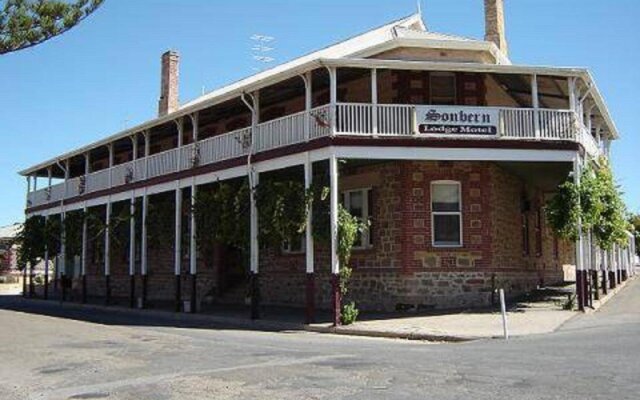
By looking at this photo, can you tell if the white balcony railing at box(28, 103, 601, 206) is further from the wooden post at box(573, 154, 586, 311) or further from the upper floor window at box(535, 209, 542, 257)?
the upper floor window at box(535, 209, 542, 257)

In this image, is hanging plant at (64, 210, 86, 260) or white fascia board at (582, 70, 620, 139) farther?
hanging plant at (64, 210, 86, 260)

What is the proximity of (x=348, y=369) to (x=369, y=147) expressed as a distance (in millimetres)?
8677

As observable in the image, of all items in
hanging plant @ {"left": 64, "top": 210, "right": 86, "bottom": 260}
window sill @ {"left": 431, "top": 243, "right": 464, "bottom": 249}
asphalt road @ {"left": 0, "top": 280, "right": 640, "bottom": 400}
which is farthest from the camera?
hanging plant @ {"left": 64, "top": 210, "right": 86, "bottom": 260}

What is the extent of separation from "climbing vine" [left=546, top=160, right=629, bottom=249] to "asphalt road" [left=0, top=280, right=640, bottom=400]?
2.61 meters

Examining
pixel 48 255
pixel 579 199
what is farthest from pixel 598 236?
pixel 48 255

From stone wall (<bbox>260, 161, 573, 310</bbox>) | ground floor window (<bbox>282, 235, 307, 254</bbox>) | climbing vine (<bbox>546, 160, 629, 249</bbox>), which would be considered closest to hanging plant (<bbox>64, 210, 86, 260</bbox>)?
ground floor window (<bbox>282, 235, 307, 254</bbox>)

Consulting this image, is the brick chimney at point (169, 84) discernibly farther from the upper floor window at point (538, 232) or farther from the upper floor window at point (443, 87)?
the upper floor window at point (538, 232)

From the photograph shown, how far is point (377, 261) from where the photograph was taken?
66.1 feet

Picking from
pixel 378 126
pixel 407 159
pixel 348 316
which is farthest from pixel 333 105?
pixel 348 316

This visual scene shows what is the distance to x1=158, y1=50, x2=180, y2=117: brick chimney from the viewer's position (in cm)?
3269

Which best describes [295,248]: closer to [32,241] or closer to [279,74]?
[279,74]

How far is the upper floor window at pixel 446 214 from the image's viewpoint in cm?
1977

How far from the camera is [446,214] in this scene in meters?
19.8

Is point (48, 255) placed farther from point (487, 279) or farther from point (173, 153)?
point (487, 279)
